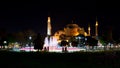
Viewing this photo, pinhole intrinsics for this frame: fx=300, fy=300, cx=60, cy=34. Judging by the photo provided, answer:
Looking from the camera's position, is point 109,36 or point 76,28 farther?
point 76,28

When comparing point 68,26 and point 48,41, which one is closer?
point 48,41

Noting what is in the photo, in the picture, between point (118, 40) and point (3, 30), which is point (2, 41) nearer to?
point (3, 30)

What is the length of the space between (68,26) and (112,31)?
161 feet

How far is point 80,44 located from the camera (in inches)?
4085

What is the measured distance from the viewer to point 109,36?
9444 centimetres

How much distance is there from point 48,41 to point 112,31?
82.0 ft
